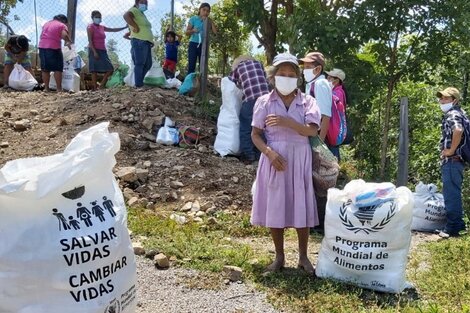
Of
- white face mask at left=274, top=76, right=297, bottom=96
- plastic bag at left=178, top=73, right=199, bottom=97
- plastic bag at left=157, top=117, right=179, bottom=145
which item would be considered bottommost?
plastic bag at left=157, top=117, right=179, bottom=145

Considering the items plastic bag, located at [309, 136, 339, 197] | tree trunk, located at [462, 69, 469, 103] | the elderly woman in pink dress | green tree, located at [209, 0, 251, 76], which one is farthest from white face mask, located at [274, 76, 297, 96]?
green tree, located at [209, 0, 251, 76]

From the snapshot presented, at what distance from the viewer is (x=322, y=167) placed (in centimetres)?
371

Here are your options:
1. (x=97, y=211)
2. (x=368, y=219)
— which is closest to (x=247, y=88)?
(x=368, y=219)

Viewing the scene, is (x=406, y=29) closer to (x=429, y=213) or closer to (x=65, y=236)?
(x=429, y=213)

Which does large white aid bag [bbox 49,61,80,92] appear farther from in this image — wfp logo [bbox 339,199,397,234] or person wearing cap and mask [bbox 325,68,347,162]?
wfp logo [bbox 339,199,397,234]

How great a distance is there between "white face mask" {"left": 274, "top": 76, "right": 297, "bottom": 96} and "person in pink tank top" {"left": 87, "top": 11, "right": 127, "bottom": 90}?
5.93m

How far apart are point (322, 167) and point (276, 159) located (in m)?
0.38

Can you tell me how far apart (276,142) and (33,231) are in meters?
1.89

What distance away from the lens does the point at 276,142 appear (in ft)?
11.9

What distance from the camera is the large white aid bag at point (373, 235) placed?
333cm

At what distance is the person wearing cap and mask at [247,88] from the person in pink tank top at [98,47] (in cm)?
320

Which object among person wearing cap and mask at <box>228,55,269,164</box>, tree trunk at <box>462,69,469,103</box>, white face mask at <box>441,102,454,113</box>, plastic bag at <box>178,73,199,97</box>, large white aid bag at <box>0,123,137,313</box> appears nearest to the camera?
large white aid bag at <box>0,123,137,313</box>

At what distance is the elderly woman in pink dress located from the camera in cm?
356

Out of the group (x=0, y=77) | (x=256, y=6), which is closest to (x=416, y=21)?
(x=256, y=6)
